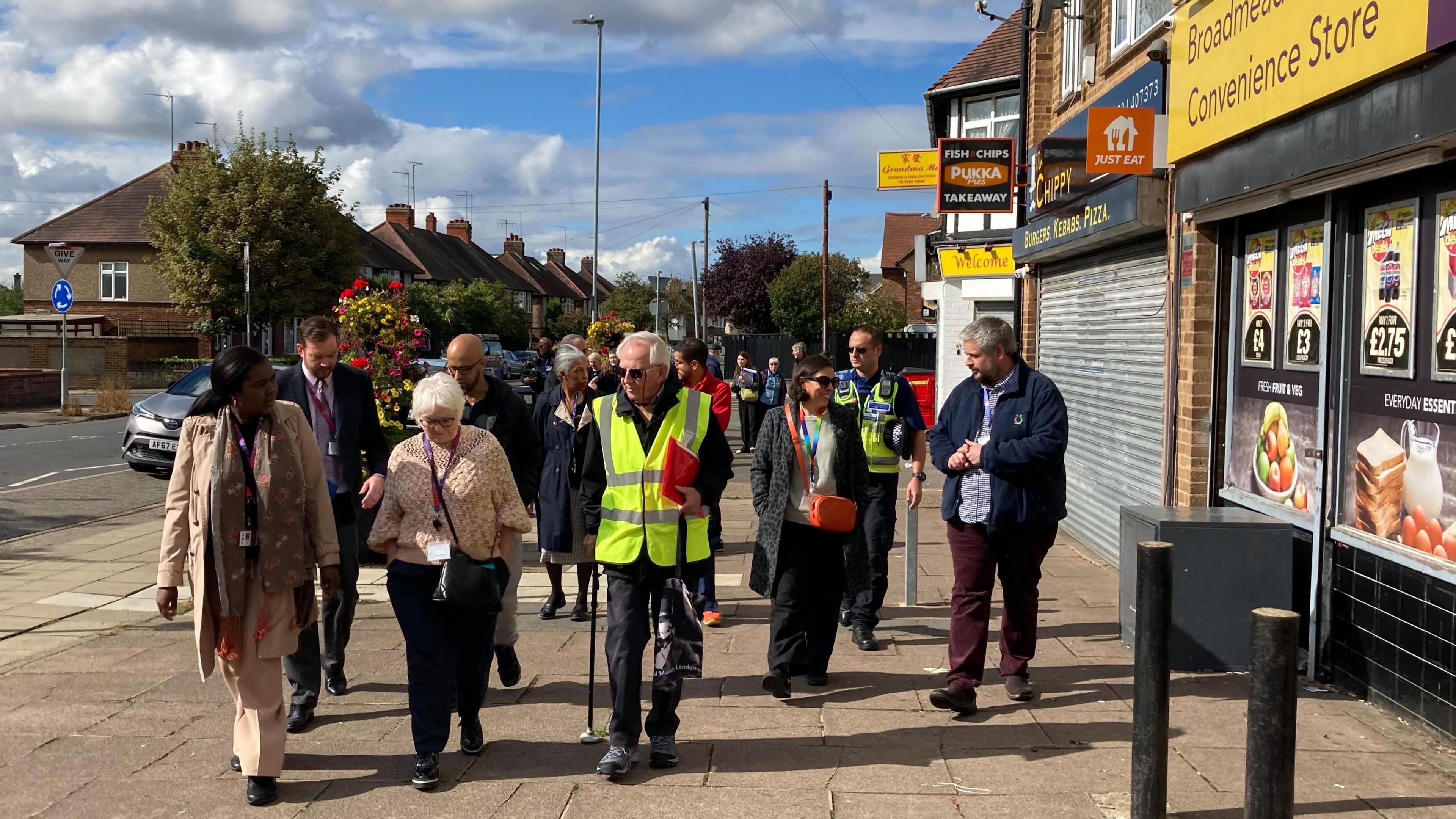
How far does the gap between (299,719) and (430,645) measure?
1043 millimetres

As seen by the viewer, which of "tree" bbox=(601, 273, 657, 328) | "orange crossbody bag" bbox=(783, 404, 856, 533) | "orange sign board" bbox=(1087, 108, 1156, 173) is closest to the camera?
"orange crossbody bag" bbox=(783, 404, 856, 533)

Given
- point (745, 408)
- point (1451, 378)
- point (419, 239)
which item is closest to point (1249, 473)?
point (1451, 378)

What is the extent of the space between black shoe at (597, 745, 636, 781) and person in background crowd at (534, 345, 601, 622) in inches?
64.7

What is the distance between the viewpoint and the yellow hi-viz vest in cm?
486

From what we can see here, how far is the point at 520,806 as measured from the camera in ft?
14.8

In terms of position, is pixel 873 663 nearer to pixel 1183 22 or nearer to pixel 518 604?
pixel 518 604

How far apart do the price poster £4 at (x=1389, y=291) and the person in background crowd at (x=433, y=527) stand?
393 centimetres

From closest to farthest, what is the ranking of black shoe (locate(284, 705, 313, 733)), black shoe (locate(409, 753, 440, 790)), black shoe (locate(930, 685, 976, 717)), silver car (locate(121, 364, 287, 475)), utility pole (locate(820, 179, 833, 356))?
black shoe (locate(409, 753, 440, 790)), black shoe (locate(284, 705, 313, 733)), black shoe (locate(930, 685, 976, 717)), silver car (locate(121, 364, 287, 475)), utility pole (locate(820, 179, 833, 356))

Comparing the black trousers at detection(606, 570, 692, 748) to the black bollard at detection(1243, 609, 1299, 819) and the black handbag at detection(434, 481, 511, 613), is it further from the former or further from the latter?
the black bollard at detection(1243, 609, 1299, 819)

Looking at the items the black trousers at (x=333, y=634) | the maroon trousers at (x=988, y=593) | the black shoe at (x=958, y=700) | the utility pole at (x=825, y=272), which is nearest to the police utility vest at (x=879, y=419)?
the maroon trousers at (x=988, y=593)

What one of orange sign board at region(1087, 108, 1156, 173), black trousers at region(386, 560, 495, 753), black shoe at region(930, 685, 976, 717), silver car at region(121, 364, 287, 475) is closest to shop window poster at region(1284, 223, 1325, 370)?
orange sign board at region(1087, 108, 1156, 173)

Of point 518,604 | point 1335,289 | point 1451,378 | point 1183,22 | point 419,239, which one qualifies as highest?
point 419,239

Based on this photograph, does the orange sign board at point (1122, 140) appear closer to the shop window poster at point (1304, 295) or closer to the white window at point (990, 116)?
the shop window poster at point (1304, 295)

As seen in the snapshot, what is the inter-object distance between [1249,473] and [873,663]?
8.30 ft
